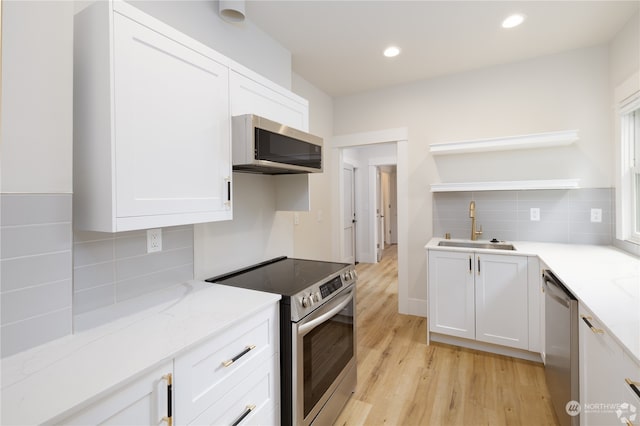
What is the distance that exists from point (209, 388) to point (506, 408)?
1.92m

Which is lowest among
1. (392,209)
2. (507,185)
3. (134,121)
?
(392,209)

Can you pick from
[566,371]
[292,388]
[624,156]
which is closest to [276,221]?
[292,388]

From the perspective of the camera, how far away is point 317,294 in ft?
5.37

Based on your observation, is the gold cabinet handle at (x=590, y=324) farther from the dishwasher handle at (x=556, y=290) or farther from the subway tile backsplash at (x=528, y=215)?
the subway tile backsplash at (x=528, y=215)

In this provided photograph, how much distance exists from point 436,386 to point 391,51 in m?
2.76

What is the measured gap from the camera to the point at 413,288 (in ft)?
11.3

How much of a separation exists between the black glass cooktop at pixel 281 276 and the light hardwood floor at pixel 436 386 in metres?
0.92

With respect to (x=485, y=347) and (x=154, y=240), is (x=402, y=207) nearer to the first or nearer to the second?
(x=485, y=347)

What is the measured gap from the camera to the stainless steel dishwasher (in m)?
1.47

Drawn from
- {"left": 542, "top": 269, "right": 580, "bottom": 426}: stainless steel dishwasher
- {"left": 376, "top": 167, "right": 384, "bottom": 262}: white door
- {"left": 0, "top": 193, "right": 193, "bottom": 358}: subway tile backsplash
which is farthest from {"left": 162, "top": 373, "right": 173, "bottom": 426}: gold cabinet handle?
{"left": 376, "top": 167, "right": 384, "bottom": 262}: white door

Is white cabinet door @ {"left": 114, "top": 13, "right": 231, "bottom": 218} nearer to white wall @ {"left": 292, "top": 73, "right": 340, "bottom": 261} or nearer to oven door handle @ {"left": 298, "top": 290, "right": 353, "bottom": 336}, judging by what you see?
oven door handle @ {"left": 298, "top": 290, "right": 353, "bottom": 336}

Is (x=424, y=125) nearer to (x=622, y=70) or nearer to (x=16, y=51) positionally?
(x=622, y=70)

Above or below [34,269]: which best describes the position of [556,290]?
below

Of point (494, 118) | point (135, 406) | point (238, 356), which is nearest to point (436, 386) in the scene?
point (238, 356)
